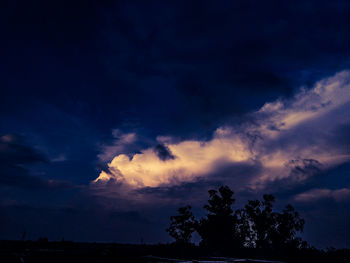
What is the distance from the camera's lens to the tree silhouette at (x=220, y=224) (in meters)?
67.2

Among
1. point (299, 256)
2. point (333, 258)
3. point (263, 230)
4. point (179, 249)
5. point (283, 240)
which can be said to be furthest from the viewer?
point (263, 230)

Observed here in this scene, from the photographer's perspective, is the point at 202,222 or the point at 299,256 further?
the point at 202,222

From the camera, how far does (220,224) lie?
68000 millimetres

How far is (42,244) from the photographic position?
177ft

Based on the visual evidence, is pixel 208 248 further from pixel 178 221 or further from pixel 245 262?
pixel 245 262

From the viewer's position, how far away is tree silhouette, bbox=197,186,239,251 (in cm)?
6719

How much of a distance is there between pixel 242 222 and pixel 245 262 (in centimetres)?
5340

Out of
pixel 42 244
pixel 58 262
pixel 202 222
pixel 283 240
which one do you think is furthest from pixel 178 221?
pixel 58 262

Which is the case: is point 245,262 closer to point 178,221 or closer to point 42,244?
point 42,244

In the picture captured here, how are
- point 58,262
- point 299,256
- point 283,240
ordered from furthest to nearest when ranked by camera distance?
point 283,240 < point 299,256 < point 58,262

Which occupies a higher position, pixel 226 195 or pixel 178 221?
pixel 226 195

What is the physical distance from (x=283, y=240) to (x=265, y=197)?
1046cm

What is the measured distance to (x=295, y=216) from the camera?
210ft

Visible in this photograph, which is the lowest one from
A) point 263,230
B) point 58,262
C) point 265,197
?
point 58,262
